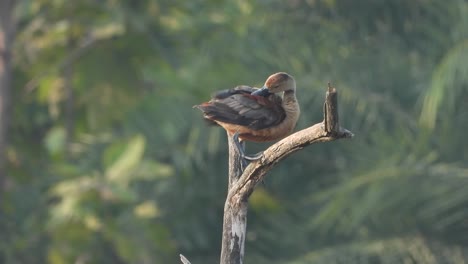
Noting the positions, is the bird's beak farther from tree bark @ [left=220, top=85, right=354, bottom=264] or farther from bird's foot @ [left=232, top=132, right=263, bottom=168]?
tree bark @ [left=220, top=85, right=354, bottom=264]

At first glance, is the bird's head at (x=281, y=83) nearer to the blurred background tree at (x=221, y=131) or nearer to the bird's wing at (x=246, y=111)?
the bird's wing at (x=246, y=111)

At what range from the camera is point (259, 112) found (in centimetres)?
760

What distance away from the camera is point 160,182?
24766mm

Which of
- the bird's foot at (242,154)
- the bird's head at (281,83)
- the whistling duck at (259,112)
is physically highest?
the bird's head at (281,83)

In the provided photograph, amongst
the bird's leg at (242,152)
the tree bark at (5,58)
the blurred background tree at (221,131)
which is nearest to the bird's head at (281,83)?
the bird's leg at (242,152)

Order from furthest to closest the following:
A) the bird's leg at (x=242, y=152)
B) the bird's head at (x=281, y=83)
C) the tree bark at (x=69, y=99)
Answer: the tree bark at (x=69, y=99)
the bird's head at (x=281, y=83)
the bird's leg at (x=242, y=152)

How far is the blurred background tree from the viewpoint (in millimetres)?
20594

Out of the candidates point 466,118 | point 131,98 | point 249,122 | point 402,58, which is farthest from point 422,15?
point 249,122

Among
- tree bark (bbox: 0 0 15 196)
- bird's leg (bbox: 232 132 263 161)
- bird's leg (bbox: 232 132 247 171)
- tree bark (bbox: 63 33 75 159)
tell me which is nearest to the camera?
bird's leg (bbox: 232 132 263 161)

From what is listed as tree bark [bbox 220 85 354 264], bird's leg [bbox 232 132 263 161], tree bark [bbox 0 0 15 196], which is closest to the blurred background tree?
tree bark [bbox 0 0 15 196]

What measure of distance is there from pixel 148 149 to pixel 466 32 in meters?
5.56

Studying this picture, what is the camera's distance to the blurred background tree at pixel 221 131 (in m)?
20.6

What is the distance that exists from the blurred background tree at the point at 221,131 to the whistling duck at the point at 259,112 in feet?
33.1

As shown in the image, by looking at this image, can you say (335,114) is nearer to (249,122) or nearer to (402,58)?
(249,122)
